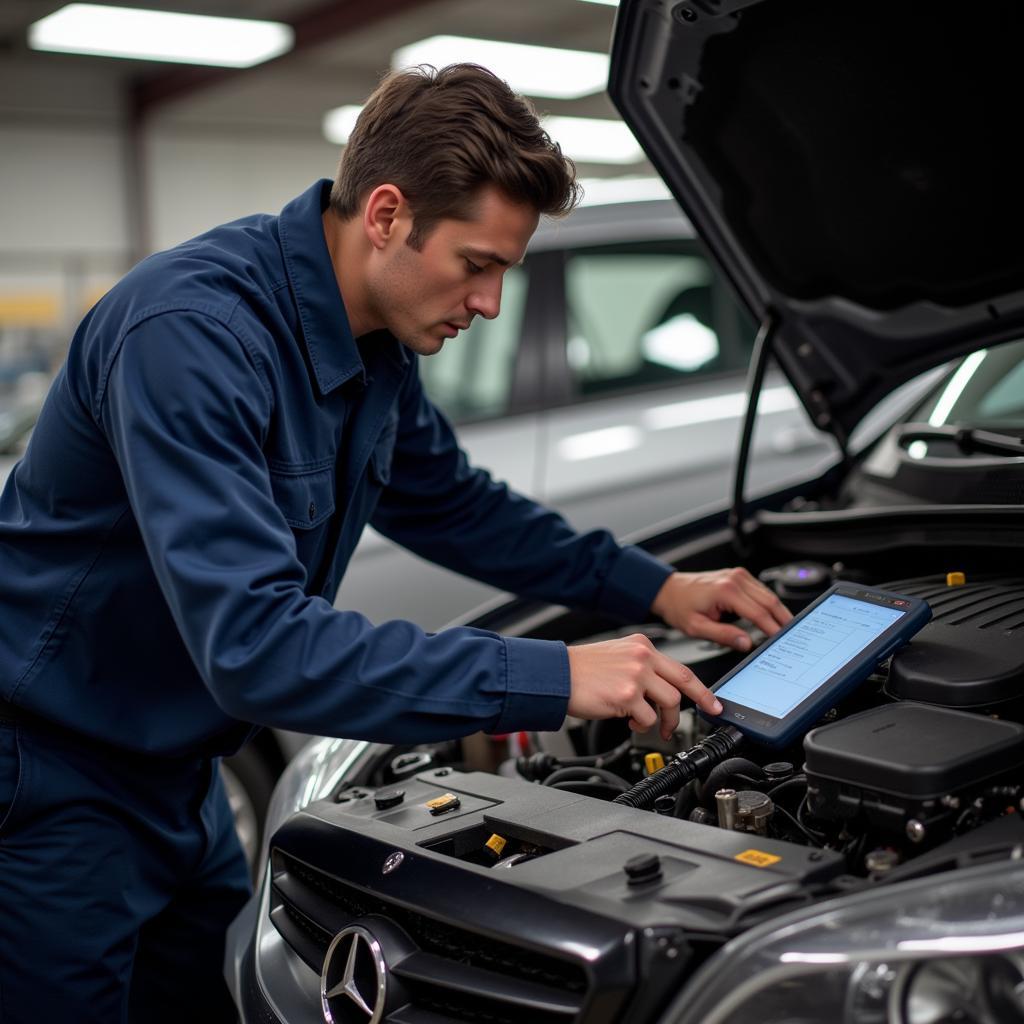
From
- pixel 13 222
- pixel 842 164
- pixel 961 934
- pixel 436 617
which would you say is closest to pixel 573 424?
pixel 436 617

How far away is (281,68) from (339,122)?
5.57 ft

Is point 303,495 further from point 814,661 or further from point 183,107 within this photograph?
point 183,107

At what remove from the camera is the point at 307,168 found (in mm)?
12680

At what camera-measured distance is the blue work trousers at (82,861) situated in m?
1.67

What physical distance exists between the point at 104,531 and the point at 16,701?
258mm

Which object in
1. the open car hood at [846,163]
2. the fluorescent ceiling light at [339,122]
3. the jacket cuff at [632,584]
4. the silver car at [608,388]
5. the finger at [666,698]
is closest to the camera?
the finger at [666,698]

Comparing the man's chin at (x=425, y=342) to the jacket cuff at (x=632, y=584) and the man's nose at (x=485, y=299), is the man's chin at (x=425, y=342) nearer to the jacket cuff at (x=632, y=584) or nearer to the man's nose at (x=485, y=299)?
the man's nose at (x=485, y=299)

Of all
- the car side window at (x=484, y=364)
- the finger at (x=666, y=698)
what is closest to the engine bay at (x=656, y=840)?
the finger at (x=666, y=698)

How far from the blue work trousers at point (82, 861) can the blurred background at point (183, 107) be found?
22.4ft

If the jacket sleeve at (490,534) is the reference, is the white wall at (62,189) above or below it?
below

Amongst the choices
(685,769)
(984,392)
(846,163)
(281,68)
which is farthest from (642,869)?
(281,68)

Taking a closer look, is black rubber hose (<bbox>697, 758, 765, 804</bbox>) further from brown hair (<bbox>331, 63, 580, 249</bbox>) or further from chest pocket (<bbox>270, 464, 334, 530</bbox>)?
brown hair (<bbox>331, 63, 580, 249</bbox>)

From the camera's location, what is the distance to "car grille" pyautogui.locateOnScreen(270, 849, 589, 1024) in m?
1.26

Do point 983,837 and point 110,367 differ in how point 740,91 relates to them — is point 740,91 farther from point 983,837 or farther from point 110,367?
point 983,837
